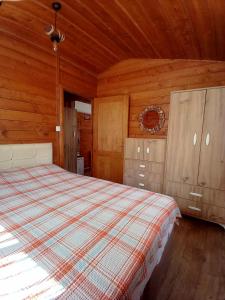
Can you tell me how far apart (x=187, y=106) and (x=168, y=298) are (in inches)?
87.1

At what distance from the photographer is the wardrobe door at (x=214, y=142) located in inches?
82.4

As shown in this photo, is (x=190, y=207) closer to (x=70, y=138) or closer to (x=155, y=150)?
(x=155, y=150)

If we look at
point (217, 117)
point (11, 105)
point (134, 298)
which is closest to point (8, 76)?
point (11, 105)

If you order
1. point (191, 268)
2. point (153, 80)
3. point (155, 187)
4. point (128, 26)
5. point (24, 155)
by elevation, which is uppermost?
point (128, 26)

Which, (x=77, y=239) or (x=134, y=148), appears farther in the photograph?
(x=134, y=148)

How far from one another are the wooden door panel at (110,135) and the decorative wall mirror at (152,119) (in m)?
0.35

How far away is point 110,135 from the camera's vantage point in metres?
3.50

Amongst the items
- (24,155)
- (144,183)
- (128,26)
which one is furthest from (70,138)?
(128,26)

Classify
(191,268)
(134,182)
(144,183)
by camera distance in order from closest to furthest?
(191,268), (144,183), (134,182)

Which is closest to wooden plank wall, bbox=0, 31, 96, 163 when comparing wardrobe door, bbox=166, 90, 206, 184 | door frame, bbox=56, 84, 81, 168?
door frame, bbox=56, 84, 81, 168

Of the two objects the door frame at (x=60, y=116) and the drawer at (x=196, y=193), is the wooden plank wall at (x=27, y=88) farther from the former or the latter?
the drawer at (x=196, y=193)

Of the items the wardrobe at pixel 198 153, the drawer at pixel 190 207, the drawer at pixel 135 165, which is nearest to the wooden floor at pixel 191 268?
the drawer at pixel 190 207

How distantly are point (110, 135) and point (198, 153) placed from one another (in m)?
1.81

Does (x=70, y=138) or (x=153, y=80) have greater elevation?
(x=153, y=80)
